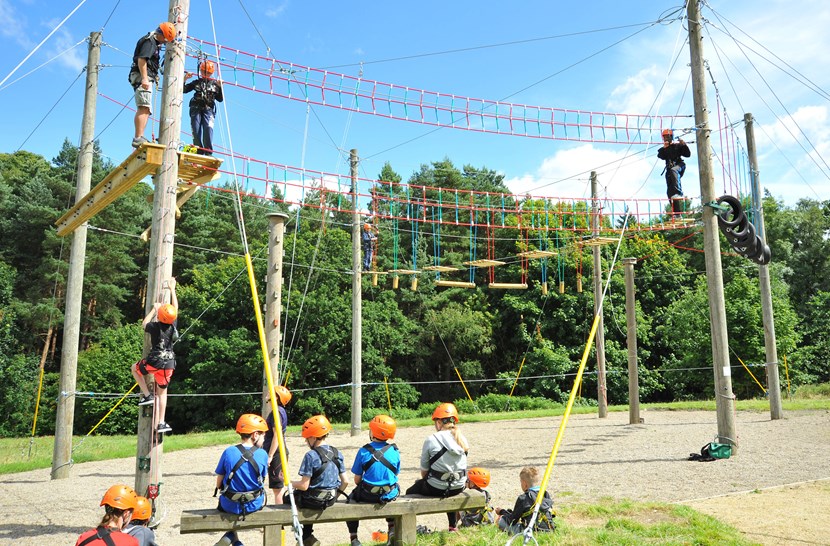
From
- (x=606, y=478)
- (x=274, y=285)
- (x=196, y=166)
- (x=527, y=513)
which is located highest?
(x=196, y=166)

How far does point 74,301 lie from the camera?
10500 mm

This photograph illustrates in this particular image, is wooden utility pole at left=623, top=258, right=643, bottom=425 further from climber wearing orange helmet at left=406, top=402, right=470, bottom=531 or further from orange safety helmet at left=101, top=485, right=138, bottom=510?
orange safety helmet at left=101, top=485, right=138, bottom=510

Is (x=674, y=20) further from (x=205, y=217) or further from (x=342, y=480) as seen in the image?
(x=205, y=217)

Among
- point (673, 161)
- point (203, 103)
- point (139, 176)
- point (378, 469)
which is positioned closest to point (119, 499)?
point (378, 469)

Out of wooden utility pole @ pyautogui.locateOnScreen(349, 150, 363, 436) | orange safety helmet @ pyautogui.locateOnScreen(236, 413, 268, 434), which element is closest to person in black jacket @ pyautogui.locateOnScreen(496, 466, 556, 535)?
orange safety helmet @ pyautogui.locateOnScreen(236, 413, 268, 434)

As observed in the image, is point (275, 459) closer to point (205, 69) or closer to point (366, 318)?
point (205, 69)

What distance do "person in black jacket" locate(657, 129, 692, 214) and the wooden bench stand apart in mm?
7714

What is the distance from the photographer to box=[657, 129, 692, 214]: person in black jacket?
11070 mm

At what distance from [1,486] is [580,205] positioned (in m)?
24.7

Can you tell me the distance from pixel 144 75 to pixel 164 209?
154 cm

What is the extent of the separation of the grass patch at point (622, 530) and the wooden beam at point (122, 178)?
14.7 ft

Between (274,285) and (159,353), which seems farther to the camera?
(274,285)

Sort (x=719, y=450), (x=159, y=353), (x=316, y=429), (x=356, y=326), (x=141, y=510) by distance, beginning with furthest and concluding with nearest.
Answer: (x=356, y=326)
(x=719, y=450)
(x=159, y=353)
(x=316, y=429)
(x=141, y=510)

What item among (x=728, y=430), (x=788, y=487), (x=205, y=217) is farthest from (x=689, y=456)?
(x=205, y=217)
